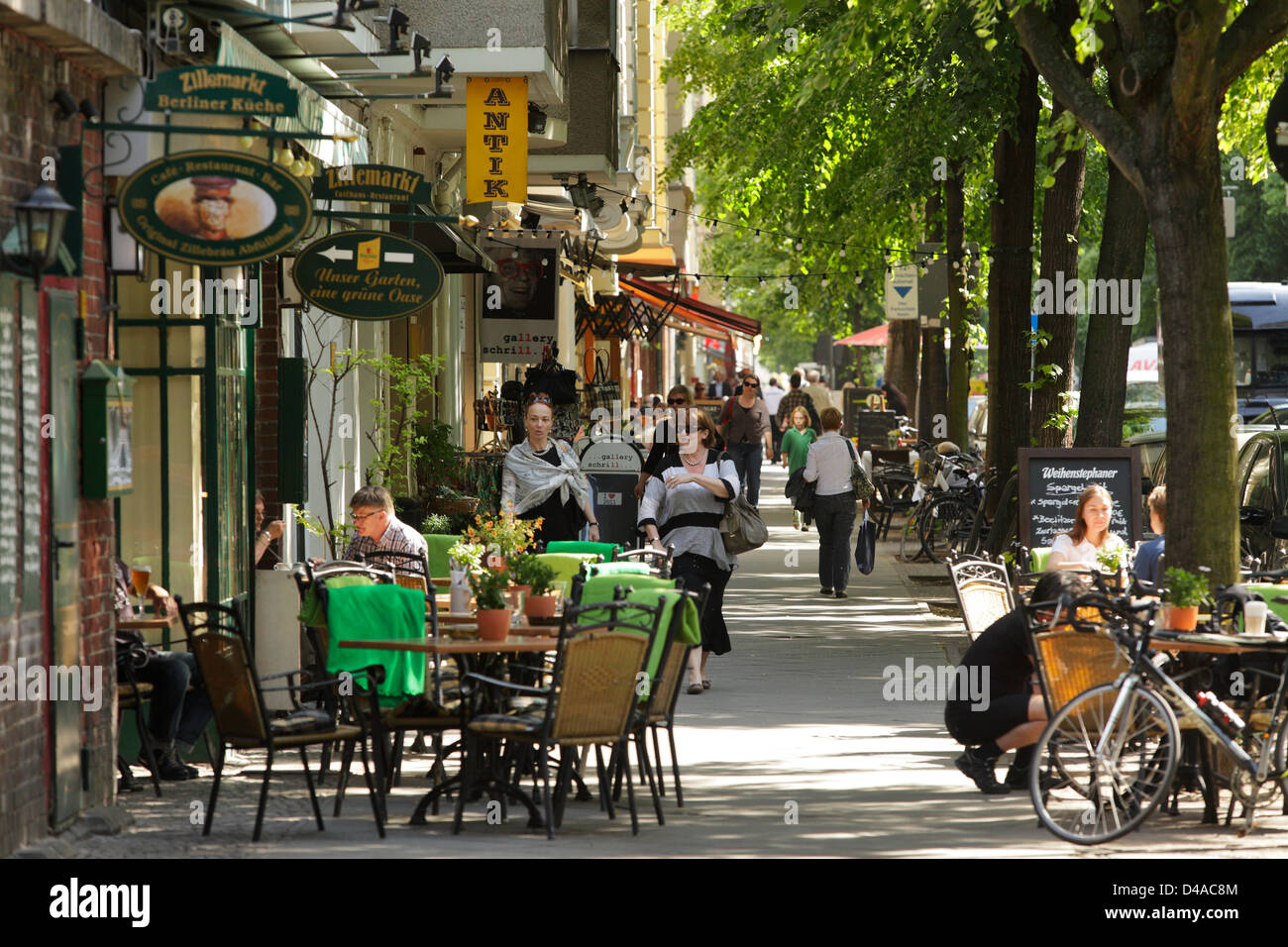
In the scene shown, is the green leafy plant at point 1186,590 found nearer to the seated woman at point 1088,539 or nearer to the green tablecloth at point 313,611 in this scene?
the seated woman at point 1088,539

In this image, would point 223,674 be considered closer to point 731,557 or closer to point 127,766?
point 127,766

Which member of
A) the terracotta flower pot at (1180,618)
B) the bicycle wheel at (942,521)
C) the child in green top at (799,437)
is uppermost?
the child in green top at (799,437)

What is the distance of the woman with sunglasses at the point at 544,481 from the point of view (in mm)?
13070

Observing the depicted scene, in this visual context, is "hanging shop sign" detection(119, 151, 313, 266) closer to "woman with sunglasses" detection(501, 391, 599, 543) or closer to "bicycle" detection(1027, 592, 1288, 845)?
"bicycle" detection(1027, 592, 1288, 845)

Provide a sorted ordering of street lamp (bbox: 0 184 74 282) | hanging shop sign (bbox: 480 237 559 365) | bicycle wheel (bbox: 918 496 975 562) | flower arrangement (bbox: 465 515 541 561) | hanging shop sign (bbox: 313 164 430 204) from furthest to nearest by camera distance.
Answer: hanging shop sign (bbox: 480 237 559 365) < bicycle wheel (bbox: 918 496 975 562) < hanging shop sign (bbox: 313 164 430 204) < flower arrangement (bbox: 465 515 541 561) < street lamp (bbox: 0 184 74 282)

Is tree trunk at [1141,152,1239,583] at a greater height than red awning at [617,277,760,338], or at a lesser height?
lesser

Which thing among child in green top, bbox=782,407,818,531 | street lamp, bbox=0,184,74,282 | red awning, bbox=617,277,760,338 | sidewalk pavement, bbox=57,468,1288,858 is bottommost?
sidewalk pavement, bbox=57,468,1288,858

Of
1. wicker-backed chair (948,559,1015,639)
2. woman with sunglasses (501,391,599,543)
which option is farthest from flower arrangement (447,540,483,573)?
woman with sunglasses (501,391,599,543)

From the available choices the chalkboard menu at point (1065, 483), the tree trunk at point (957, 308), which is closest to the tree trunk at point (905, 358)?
the tree trunk at point (957, 308)

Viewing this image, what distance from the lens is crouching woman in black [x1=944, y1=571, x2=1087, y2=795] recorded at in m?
8.82

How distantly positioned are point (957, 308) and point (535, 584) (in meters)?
13.2

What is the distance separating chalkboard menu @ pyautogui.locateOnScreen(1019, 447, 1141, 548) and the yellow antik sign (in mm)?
4912

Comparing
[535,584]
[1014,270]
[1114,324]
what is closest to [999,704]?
[535,584]
